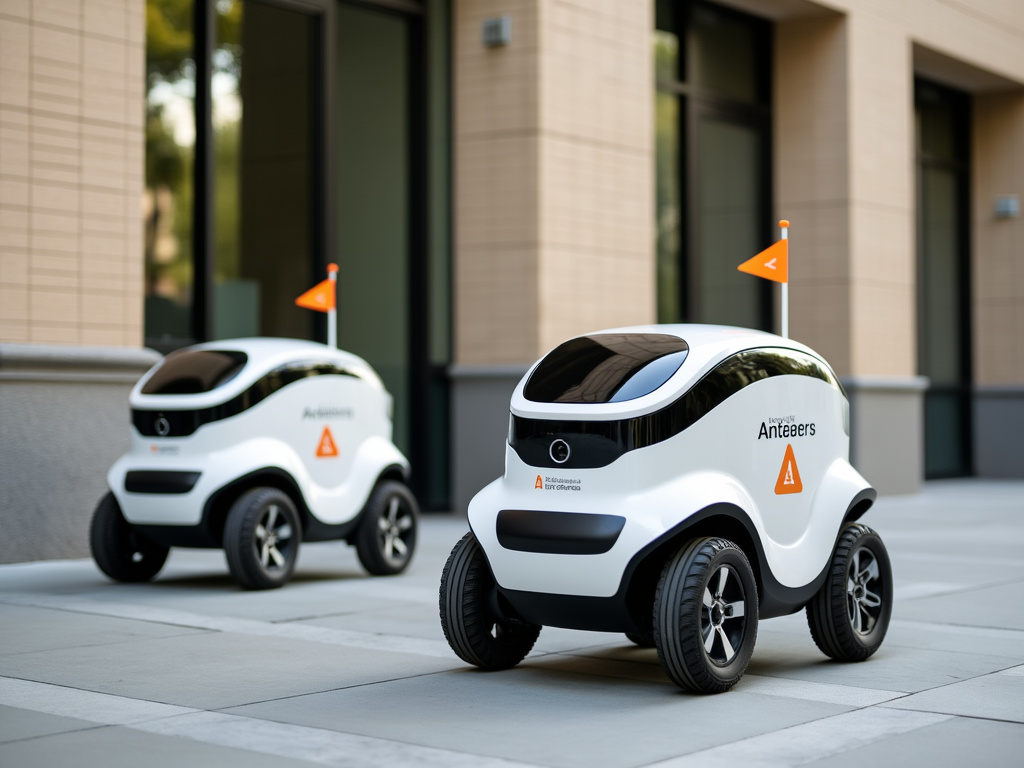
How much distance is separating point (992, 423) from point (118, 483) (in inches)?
693

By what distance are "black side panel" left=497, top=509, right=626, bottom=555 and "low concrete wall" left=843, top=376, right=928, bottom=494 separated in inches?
523

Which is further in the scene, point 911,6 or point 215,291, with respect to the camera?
point 911,6

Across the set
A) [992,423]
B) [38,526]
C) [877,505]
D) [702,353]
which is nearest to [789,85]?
[877,505]

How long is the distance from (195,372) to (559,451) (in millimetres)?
4065

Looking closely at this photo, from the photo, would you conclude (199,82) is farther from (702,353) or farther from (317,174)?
(702,353)

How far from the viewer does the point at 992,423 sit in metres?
23.7

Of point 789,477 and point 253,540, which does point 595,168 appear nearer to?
point 253,540

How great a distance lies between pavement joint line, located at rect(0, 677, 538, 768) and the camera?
190 inches

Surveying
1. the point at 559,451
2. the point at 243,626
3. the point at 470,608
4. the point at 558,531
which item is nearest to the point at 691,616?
the point at 558,531

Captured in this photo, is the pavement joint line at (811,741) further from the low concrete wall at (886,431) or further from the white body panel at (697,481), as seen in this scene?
the low concrete wall at (886,431)

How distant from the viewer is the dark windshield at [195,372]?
373 inches

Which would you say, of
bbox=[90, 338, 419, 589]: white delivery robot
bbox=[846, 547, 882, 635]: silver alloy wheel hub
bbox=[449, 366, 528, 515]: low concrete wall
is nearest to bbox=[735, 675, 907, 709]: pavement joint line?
bbox=[846, 547, 882, 635]: silver alloy wheel hub

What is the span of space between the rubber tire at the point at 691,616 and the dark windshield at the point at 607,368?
727 mm

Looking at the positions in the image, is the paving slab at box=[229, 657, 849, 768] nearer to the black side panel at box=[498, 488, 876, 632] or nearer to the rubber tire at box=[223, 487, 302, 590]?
the black side panel at box=[498, 488, 876, 632]
